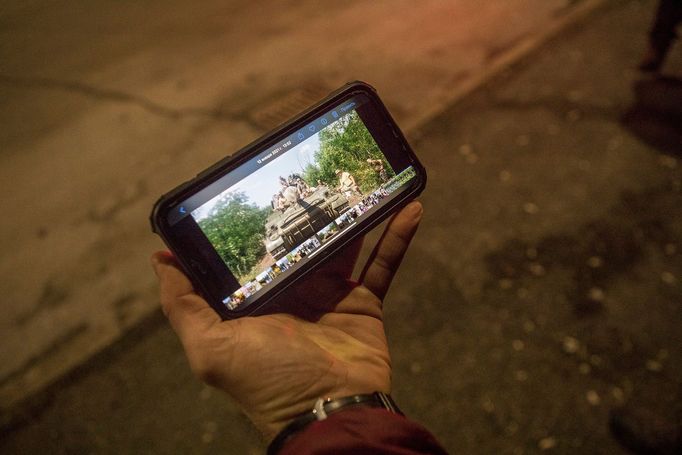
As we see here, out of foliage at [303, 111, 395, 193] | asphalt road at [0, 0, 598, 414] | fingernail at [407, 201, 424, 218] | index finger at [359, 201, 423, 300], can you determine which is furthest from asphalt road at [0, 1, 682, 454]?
foliage at [303, 111, 395, 193]

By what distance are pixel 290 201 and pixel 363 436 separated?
0.95 metres

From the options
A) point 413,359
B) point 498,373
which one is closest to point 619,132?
point 498,373

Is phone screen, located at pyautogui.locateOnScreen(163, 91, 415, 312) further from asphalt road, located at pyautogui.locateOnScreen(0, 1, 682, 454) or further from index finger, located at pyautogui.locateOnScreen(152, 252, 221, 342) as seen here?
asphalt road, located at pyautogui.locateOnScreen(0, 1, 682, 454)

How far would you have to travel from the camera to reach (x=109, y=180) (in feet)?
14.3

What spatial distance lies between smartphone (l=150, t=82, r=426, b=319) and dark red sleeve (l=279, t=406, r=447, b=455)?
1.81 ft

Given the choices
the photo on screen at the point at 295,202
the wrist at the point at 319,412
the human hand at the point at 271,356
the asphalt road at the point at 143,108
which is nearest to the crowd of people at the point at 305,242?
the photo on screen at the point at 295,202

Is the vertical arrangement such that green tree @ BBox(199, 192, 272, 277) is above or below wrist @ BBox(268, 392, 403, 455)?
above

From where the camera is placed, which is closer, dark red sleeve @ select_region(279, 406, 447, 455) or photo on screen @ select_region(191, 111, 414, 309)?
dark red sleeve @ select_region(279, 406, 447, 455)

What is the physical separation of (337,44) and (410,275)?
131 inches

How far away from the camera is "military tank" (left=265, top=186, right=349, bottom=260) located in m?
1.81

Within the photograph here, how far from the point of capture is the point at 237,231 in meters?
1.74

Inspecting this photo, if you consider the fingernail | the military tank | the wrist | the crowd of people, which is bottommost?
the wrist

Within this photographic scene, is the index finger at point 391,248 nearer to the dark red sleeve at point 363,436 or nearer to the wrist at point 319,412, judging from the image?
the wrist at point 319,412

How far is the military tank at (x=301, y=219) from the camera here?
5.94ft
